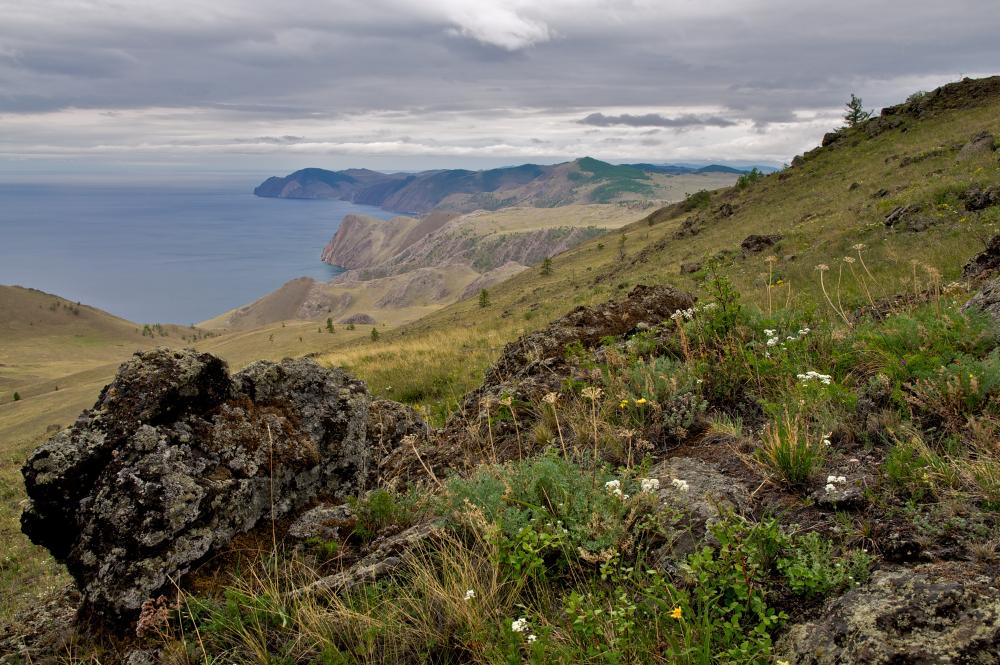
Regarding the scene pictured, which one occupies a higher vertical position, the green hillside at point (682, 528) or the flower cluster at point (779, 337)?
the flower cluster at point (779, 337)

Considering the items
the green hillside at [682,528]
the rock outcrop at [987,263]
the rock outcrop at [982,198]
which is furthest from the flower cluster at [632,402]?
the rock outcrop at [982,198]

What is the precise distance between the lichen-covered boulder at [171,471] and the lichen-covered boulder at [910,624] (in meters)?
3.60

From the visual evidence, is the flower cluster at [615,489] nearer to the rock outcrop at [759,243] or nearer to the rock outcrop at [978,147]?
the rock outcrop at [759,243]

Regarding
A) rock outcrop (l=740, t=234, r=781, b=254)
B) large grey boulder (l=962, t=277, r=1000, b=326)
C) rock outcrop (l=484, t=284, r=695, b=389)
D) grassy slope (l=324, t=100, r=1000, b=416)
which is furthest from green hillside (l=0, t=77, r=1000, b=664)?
rock outcrop (l=740, t=234, r=781, b=254)

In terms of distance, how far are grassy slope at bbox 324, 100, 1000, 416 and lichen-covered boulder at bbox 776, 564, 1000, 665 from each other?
5.44 meters

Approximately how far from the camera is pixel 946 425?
3.45 m

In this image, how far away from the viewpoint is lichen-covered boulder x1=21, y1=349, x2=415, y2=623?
12.5ft

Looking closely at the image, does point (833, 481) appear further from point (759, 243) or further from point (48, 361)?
point (48, 361)

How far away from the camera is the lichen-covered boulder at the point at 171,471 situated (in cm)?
380

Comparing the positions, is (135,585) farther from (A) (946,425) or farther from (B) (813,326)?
(B) (813,326)

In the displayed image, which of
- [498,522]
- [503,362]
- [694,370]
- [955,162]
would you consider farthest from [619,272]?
[498,522]

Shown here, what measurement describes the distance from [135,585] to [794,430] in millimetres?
4353

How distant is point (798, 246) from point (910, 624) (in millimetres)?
22711

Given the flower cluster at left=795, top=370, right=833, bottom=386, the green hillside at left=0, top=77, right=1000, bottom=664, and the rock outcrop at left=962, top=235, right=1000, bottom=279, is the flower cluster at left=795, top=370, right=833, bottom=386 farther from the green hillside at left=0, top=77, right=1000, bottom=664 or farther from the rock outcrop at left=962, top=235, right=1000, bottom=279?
the rock outcrop at left=962, top=235, right=1000, bottom=279
